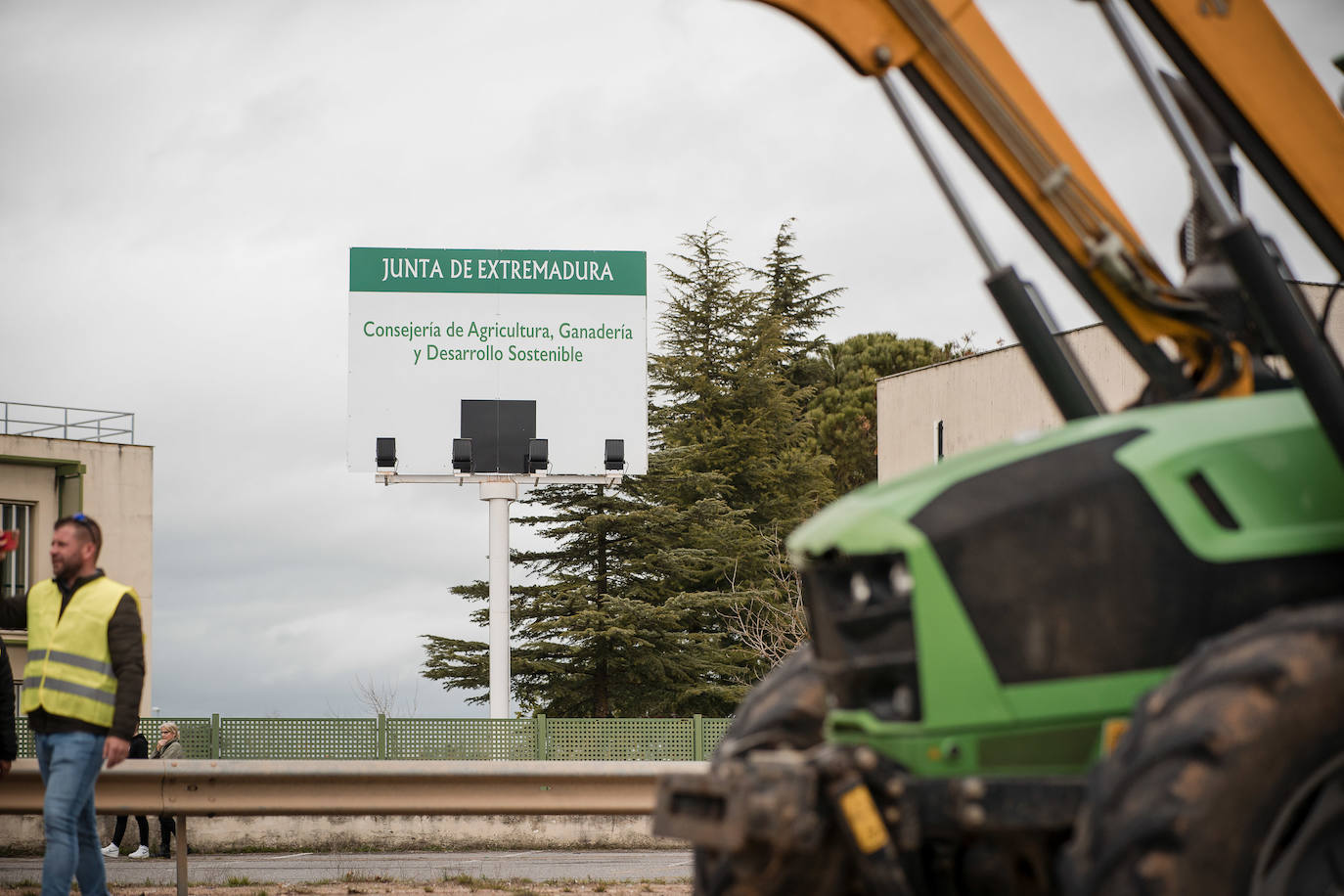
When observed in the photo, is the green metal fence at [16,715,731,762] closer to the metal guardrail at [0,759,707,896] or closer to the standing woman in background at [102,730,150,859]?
the standing woman in background at [102,730,150,859]

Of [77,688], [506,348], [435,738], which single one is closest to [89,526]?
[77,688]

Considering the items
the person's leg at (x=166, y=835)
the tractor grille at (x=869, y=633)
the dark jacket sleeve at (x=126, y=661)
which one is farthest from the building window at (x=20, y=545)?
the tractor grille at (x=869, y=633)

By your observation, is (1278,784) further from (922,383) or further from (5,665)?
(922,383)

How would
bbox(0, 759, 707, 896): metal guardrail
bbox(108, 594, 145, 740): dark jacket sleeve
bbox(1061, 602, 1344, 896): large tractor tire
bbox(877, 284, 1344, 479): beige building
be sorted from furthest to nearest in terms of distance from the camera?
bbox(877, 284, 1344, 479): beige building → bbox(0, 759, 707, 896): metal guardrail → bbox(108, 594, 145, 740): dark jacket sleeve → bbox(1061, 602, 1344, 896): large tractor tire

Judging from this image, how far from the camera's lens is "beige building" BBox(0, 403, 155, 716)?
124 ft

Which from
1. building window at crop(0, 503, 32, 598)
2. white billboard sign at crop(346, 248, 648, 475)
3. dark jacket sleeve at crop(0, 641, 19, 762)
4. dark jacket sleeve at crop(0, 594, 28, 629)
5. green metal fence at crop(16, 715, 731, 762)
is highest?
white billboard sign at crop(346, 248, 648, 475)

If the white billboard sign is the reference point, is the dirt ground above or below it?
below

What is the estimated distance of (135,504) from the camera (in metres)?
41.0

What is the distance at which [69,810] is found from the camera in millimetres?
7398

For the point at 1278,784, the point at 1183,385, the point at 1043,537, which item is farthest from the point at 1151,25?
the point at 1278,784

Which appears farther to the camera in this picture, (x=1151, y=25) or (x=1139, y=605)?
(x=1151, y=25)

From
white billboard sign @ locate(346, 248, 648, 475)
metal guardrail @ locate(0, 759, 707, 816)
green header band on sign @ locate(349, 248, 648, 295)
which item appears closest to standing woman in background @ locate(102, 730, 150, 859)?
metal guardrail @ locate(0, 759, 707, 816)

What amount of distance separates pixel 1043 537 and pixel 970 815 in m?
0.74

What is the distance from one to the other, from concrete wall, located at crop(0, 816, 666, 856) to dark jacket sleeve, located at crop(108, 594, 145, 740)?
6.56m
